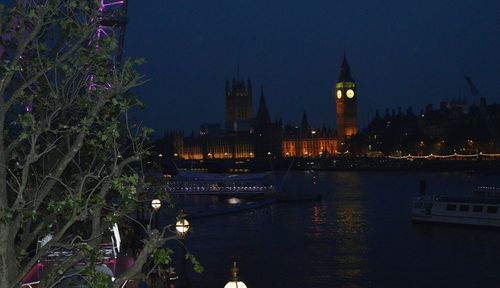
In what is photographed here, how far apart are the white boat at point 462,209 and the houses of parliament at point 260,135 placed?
361ft

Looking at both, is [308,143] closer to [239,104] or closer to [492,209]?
[239,104]

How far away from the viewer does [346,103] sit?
16300 centimetres

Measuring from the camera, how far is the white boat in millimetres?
31531

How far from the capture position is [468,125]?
404ft

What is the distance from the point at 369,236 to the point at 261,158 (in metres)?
115

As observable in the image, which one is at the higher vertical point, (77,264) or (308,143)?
(308,143)

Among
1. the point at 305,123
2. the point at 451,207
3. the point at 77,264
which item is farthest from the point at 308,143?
the point at 77,264

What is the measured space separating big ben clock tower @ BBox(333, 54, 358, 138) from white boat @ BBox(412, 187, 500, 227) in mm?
122085

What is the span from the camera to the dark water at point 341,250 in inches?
792

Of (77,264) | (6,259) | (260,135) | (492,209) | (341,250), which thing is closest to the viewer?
(6,259)

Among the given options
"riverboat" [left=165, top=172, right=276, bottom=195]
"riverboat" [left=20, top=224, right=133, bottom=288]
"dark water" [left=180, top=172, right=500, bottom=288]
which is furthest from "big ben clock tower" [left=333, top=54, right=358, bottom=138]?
"riverboat" [left=20, top=224, right=133, bottom=288]

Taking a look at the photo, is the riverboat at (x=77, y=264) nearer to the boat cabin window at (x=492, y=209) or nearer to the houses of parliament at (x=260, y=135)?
the boat cabin window at (x=492, y=209)

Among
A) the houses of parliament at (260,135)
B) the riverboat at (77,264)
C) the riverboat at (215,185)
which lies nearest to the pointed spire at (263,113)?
the houses of parliament at (260,135)

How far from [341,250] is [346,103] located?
140 metres
